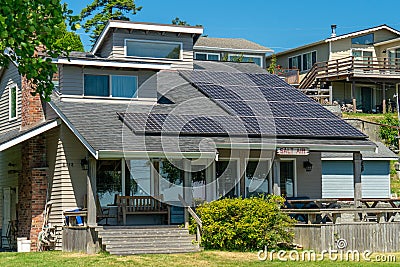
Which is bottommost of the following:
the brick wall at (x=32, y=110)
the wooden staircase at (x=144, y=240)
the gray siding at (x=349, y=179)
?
the wooden staircase at (x=144, y=240)

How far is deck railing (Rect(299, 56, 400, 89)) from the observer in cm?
4491

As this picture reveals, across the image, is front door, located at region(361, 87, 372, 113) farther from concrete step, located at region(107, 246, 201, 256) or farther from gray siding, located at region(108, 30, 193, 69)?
concrete step, located at region(107, 246, 201, 256)

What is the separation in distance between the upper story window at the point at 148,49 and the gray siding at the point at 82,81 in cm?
344

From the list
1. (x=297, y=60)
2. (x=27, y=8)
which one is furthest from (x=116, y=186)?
(x=297, y=60)

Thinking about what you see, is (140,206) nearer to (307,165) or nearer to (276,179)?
(276,179)

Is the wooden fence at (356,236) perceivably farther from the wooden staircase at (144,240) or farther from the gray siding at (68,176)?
the gray siding at (68,176)

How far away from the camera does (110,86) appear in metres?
24.0

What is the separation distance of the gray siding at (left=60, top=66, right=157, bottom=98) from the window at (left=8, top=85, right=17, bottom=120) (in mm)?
3182

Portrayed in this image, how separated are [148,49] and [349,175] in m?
10.6

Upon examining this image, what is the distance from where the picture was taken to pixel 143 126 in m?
20.7

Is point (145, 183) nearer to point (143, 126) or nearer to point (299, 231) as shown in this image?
point (143, 126)

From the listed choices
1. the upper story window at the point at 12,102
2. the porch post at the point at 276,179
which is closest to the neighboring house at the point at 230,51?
the upper story window at the point at 12,102

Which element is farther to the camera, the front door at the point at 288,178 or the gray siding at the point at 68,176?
the front door at the point at 288,178

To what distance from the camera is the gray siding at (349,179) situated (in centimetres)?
3175
